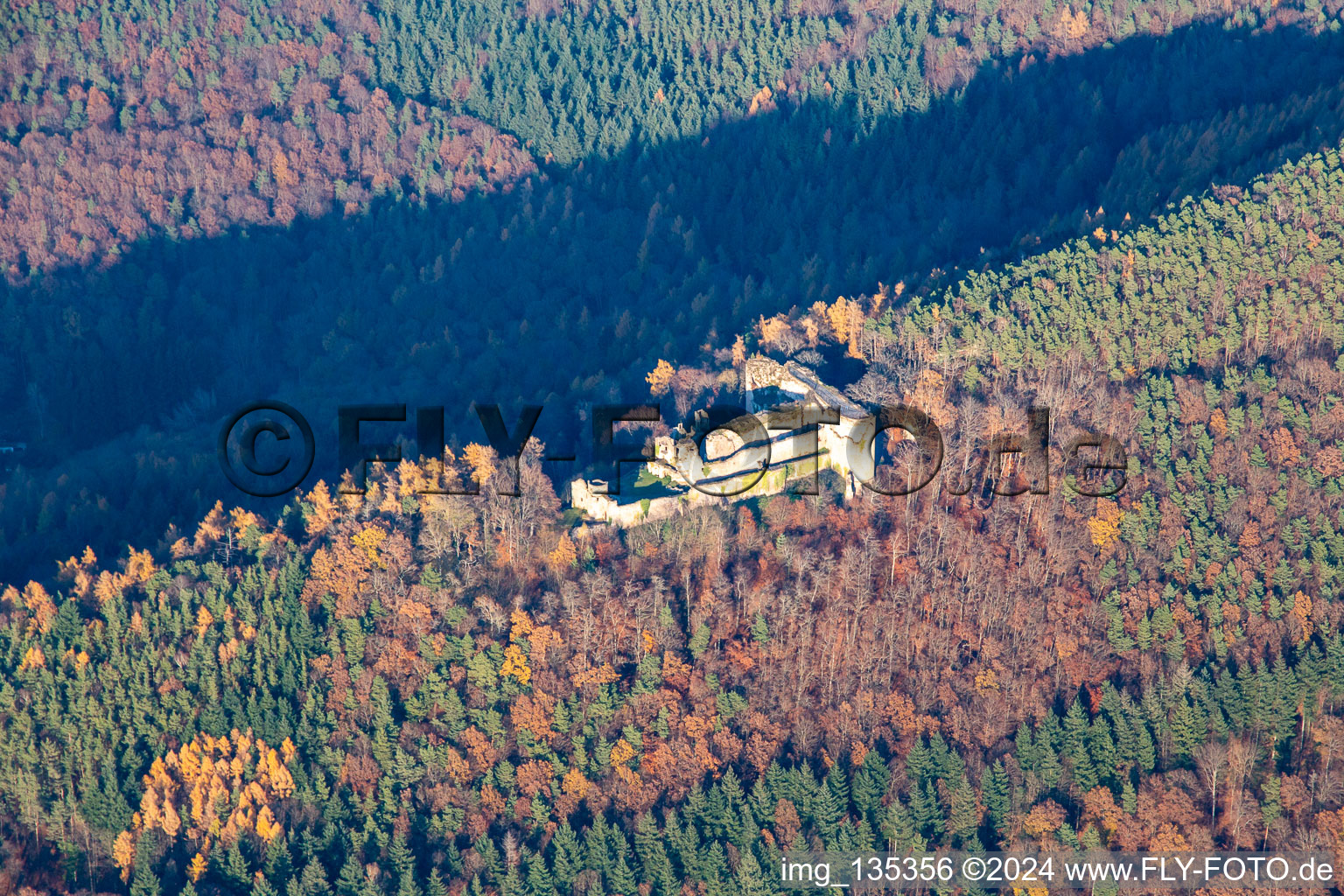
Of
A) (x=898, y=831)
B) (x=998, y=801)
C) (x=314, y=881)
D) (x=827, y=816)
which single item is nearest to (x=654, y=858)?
(x=827, y=816)

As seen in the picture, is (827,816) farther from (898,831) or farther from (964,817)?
(964,817)

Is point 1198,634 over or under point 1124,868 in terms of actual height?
over

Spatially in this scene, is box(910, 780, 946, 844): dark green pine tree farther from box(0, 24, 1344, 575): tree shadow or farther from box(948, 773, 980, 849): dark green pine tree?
box(0, 24, 1344, 575): tree shadow

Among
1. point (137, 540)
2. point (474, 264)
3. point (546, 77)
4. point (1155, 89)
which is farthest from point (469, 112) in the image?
point (137, 540)

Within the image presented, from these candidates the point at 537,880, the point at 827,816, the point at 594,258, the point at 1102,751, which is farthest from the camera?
the point at 594,258

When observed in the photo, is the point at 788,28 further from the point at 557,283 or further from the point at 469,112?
the point at 557,283

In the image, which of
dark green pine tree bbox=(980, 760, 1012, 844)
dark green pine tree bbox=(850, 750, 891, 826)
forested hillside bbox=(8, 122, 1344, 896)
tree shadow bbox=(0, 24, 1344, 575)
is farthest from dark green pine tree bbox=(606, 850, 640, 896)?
tree shadow bbox=(0, 24, 1344, 575)
